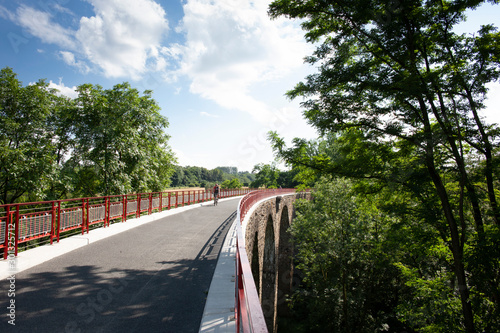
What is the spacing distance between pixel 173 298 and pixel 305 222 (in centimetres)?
1557

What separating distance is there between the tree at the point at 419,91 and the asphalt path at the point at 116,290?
14.1 ft

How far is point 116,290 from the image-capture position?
13.6 feet

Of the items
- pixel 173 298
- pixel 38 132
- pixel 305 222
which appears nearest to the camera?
pixel 173 298

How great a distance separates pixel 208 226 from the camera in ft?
33.0

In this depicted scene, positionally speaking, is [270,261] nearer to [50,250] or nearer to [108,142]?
[108,142]

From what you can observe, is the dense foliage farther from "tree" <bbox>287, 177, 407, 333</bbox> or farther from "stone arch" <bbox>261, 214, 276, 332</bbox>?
"tree" <bbox>287, 177, 407, 333</bbox>

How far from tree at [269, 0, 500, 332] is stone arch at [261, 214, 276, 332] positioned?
984cm

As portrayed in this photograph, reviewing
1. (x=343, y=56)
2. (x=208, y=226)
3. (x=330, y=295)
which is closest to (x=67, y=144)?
(x=208, y=226)

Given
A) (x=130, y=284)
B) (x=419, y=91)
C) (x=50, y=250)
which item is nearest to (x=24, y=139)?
(x=50, y=250)

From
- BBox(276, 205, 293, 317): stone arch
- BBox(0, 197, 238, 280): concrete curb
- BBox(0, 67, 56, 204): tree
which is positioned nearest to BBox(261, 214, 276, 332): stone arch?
BBox(276, 205, 293, 317): stone arch

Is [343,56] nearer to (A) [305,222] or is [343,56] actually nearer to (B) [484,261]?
(B) [484,261]

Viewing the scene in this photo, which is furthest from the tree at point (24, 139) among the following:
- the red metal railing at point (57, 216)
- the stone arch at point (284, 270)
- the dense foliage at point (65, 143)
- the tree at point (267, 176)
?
the tree at point (267, 176)

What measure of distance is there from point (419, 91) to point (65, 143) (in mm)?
20360

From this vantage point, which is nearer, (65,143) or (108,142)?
(108,142)
